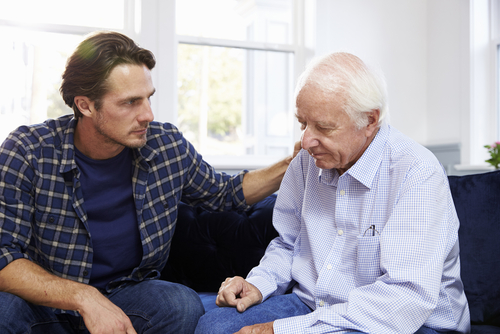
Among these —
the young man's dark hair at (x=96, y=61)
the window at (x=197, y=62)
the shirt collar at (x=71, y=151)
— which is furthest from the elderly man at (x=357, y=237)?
the window at (x=197, y=62)

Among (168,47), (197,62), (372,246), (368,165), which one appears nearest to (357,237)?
(372,246)

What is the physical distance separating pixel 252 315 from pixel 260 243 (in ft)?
1.69

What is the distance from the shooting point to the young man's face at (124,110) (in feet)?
4.95

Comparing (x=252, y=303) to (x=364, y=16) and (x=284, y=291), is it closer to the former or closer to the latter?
(x=284, y=291)

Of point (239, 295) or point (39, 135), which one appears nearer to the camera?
point (239, 295)

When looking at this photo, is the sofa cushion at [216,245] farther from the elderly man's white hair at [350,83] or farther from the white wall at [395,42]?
the white wall at [395,42]

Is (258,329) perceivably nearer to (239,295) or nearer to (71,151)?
(239,295)

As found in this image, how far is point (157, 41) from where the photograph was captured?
117 inches

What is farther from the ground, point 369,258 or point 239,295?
point 369,258

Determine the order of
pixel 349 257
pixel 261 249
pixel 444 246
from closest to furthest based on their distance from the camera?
1. pixel 444 246
2. pixel 349 257
3. pixel 261 249

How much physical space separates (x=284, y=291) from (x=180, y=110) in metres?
2.05

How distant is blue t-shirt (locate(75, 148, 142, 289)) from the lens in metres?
1.51

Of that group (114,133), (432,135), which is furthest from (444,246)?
(432,135)

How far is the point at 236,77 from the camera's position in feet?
11.0
